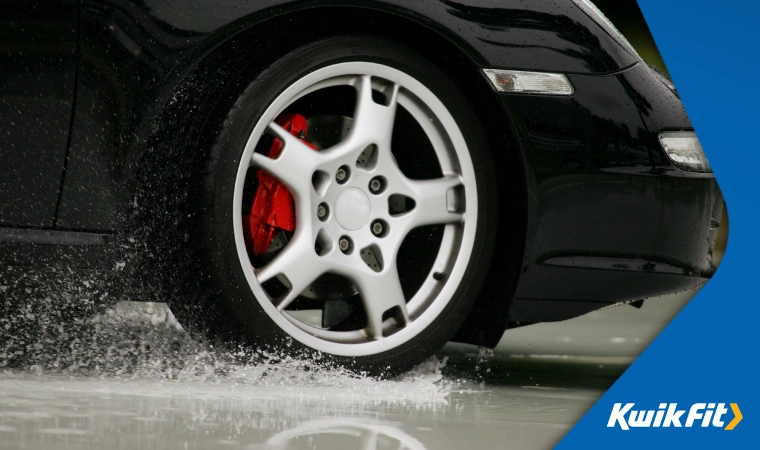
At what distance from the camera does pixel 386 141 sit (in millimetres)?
2537

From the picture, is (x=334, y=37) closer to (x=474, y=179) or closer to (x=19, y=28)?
(x=474, y=179)

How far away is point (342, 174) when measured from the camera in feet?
8.17

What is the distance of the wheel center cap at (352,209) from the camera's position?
8.14 ft

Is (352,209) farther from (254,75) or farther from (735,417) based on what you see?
(735,417)

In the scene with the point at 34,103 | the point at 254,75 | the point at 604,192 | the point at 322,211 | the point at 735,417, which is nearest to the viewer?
the point at 735,417

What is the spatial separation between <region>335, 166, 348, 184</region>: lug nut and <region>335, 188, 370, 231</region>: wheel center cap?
0.03 m

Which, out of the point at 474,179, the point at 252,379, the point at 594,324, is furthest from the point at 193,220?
the point at 594,324

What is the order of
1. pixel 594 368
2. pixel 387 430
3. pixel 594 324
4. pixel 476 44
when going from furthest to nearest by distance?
pixel 594 324
pixel 594 368
pixel 476 44
pixel 387 430

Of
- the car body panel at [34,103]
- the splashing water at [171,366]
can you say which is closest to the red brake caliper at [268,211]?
the splashing water at [171,366]

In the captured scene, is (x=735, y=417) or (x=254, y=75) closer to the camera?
(x=735, y=417)

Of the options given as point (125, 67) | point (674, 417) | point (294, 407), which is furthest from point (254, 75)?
point (674, 417)

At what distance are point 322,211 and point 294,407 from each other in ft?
1.69

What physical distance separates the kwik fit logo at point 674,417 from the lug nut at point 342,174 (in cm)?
92

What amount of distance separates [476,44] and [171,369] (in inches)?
45.9
